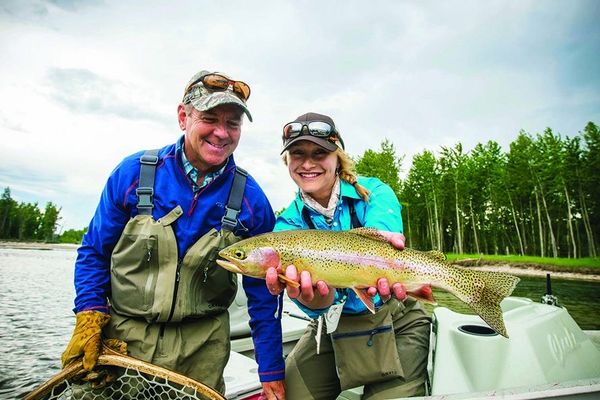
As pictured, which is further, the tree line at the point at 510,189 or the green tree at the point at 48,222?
the green tree at the point at 48,222

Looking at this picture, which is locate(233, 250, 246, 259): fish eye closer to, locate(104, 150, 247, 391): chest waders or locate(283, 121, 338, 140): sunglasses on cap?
locate(104, 150, 247, 391): chest waders

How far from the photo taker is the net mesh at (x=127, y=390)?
263 cm

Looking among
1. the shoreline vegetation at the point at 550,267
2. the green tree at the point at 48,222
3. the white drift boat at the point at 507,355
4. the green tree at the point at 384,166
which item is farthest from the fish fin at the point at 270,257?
the green tree at the point at 48,222

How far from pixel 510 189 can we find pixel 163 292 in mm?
58861

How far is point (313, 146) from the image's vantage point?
3.56 metres

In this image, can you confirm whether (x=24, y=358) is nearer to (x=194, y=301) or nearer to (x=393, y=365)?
(x=194, y=301)

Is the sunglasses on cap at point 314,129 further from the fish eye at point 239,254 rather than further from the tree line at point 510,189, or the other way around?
the tree line at point 510,189

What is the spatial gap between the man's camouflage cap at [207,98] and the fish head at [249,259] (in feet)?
3.93

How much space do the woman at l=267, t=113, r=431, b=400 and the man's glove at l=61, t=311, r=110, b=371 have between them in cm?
157

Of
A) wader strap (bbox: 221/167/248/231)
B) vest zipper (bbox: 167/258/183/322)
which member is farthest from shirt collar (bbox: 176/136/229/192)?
vest zipper (bbox: 167/258/183/322)

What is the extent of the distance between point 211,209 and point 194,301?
2.57ft

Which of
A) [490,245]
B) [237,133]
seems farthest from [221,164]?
[490,245]

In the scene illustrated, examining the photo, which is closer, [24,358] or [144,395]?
[144,395]

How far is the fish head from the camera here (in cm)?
279
